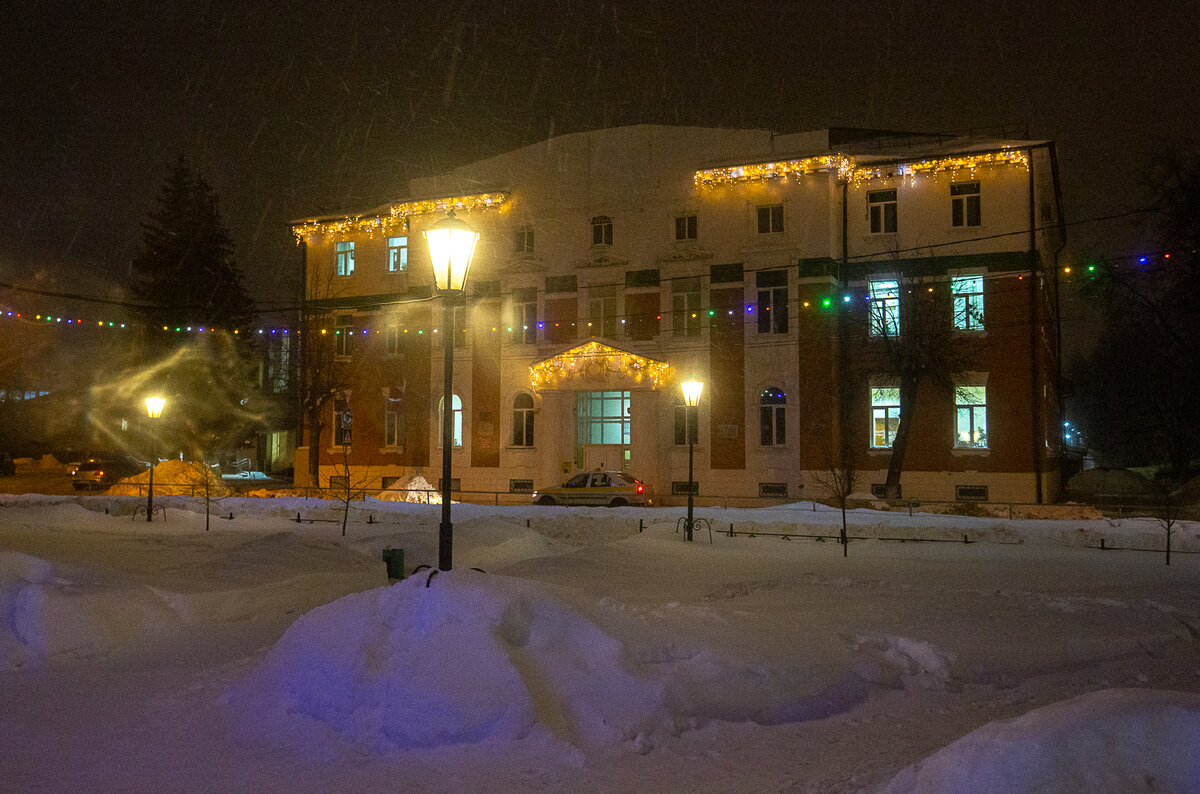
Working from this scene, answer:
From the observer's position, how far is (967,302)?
28938 millimetres

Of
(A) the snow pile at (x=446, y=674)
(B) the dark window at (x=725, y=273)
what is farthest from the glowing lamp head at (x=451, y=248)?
(B) the dark window at (x=725, y=273)

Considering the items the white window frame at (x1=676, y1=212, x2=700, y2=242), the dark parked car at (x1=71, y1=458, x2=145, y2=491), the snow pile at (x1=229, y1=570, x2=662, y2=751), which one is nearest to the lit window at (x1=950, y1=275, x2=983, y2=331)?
the white window frame at (x1=676, y1=212, x2=700, y2=242)

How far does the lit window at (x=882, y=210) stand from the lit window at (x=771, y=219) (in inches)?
126

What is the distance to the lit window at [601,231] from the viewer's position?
109 feet

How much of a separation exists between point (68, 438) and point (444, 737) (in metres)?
71.4

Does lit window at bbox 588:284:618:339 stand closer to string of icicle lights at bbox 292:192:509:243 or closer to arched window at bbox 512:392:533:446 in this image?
arched window at bbox 512:392:533:446

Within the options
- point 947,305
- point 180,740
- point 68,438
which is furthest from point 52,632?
point 68,438

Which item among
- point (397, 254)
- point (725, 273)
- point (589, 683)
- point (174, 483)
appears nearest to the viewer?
point (589, 683)

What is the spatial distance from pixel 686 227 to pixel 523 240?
275 inches

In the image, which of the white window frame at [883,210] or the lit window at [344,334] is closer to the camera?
the white window frame at [883,210]

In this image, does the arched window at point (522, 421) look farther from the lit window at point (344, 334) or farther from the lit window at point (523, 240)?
the lit window at point (344, 334)

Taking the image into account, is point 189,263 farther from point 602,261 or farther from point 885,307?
point 885,307

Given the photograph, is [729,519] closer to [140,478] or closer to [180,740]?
[180,740]

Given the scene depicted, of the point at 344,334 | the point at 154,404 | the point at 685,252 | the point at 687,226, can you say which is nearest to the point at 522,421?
the point at 685,252
